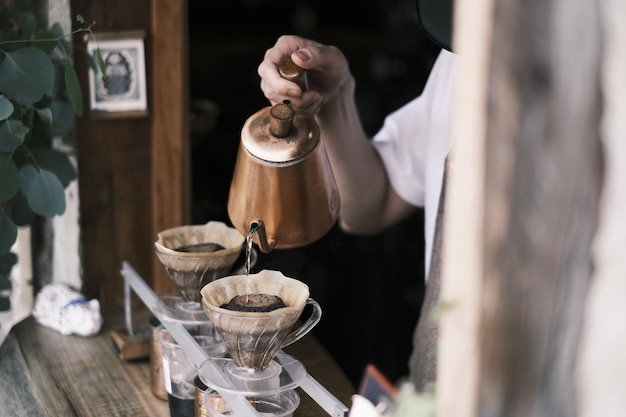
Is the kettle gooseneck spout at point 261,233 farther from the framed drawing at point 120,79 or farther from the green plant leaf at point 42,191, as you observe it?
the framed drawing at point 120,79

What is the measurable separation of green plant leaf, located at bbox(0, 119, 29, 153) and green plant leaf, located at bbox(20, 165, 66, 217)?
8 cm

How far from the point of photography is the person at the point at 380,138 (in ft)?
4.81

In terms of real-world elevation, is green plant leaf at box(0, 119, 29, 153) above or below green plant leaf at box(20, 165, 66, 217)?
above

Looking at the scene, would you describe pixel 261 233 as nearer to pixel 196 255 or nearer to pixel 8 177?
pixel 196 255

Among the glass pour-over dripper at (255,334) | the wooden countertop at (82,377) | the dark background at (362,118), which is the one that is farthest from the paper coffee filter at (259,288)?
the dark background at (362,118)

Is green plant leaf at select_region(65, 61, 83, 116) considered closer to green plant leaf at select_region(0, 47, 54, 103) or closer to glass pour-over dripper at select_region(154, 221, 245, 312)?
green plant leaf at select_region(0, 47, 54, 103)

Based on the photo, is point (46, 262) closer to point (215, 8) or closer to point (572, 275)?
point (572, 275)

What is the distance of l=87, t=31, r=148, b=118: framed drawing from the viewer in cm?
178

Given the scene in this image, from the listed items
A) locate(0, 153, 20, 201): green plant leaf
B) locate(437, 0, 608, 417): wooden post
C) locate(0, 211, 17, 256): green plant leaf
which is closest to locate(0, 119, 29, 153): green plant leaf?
locate(0, 153, 20, 201): green plant leaf

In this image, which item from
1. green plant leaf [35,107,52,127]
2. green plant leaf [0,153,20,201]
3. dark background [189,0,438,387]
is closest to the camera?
green plant leaf [0,153,20,201]

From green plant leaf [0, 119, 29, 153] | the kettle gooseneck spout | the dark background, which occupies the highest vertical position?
green plant leaf [0, 119, 29, 153]

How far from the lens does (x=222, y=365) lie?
1.26 metres

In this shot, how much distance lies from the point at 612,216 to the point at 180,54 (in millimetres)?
1358

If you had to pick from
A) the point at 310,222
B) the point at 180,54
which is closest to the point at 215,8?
the point at 180,54
